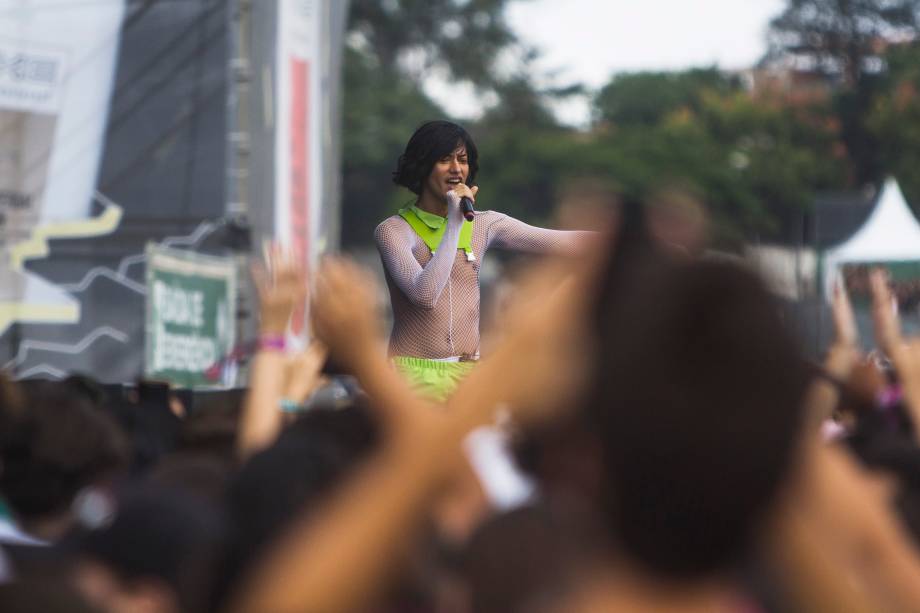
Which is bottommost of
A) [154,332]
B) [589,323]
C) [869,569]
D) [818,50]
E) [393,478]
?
[154,332]

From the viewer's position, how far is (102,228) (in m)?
10.9

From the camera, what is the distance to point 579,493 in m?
1.54

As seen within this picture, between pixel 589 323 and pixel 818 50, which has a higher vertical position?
pixel 818 50

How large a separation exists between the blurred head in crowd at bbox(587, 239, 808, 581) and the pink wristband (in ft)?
6.46

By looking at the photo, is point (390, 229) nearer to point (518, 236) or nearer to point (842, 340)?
point (518, 236)

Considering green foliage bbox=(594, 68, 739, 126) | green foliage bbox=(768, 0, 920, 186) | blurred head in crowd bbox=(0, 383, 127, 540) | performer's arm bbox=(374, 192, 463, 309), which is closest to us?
blurred head in crowd bbox=(0, 383, 127, 540)

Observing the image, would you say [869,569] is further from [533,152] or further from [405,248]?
[533,152]

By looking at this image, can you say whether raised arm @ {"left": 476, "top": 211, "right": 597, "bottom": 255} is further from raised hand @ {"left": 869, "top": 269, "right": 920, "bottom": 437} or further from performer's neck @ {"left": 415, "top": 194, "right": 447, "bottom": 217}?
raised hand @ {"left": 869, "top": 269, "right": 920, "bottom": 437}

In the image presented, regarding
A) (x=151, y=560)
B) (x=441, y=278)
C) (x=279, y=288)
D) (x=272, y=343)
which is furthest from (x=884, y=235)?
(x=151, y=560)

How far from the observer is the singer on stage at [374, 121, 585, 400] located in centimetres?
501

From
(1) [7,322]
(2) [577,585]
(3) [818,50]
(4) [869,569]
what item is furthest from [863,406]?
(3) [818,50]

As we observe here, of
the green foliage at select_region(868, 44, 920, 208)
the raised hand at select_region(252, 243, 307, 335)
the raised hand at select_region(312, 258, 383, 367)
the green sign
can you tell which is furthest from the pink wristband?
the green foliage at select_region(868, 44, 920, 208)

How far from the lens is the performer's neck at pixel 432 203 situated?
17.0 ft

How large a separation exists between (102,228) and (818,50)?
2122 inches
